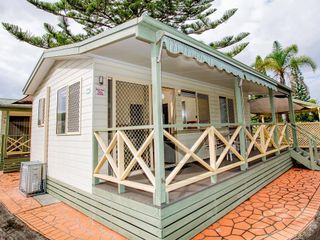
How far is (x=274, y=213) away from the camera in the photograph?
3330 mm

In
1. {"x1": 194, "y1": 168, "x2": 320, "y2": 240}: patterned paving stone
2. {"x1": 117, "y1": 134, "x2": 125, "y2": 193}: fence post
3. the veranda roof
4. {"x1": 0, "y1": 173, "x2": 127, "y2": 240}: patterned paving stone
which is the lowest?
{"x1": 0, "y1": 173, "x2": 127, "y2": 240}: patterned paving stone

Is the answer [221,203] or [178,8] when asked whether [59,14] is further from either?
[221,203]

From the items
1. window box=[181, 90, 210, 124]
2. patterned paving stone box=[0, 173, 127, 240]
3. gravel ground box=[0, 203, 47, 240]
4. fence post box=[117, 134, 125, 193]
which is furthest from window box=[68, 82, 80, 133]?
window box=[181, 90, 210, 124]

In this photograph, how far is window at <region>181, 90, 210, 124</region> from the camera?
19.3ft

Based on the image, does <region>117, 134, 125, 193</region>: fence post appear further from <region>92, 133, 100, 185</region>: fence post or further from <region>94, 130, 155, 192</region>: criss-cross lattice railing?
<region>92, 133, 100, 185</region>: fence post

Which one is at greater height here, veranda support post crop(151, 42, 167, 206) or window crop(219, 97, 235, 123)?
window crop(219, 97, 235, 123)

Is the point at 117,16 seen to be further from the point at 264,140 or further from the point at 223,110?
the point at 264,140

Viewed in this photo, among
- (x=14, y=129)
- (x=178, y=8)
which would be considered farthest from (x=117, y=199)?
(x=14, y=129)

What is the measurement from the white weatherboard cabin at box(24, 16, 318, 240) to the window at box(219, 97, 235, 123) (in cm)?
115

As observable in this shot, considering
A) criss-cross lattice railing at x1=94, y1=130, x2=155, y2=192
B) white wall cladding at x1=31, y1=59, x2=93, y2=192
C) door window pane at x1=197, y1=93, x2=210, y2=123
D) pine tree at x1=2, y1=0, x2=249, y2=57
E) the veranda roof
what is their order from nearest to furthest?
criss-cross lattice railing at x1=94, y1=130, x2=155, y2=192 < white wall cladding at x1=31, y1=59, x2=93, y2=192 < door window pane at x1=197, y1=93, x2=210, y2=123 < the veranda roof < pine tree at x1=2, y1=0, x2=249, y2=57

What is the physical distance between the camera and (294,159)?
22.6 ft

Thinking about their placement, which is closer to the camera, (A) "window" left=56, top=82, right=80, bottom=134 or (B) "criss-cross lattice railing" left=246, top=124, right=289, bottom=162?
(A) "window" left=56, top=82, right=80, bottom=134

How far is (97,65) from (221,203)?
11.5 ft

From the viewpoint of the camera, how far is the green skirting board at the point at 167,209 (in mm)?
2395
